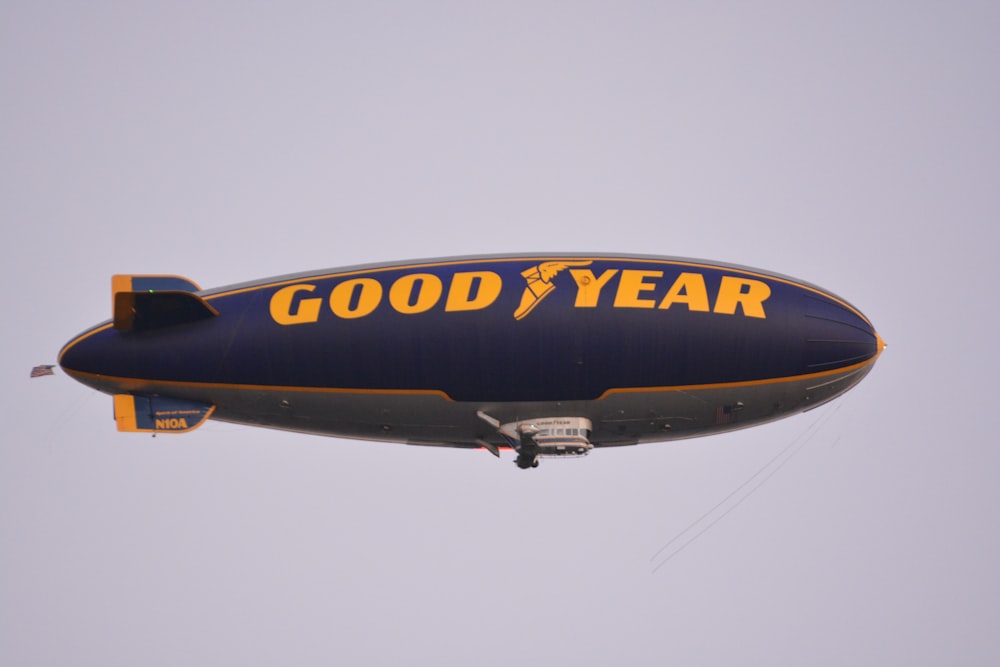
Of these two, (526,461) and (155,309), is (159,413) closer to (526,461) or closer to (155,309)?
(155,309)

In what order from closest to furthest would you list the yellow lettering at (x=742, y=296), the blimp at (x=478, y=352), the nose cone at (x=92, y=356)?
the blimp at (x=478, y=352), the yellow lettering at (x=742, y=296), the nose cone at (x=92, y=356)

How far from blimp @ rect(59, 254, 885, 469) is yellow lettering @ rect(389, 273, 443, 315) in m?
0.04

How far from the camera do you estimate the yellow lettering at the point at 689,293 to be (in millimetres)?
28922

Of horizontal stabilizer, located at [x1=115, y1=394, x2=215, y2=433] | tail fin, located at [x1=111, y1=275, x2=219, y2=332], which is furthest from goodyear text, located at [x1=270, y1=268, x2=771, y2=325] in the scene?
horizontal stabilizer, located at [x1=115, y1=394, x2=215, y2=433]

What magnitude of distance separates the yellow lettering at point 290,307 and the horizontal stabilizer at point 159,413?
2734mm

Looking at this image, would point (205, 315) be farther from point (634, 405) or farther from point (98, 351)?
point (634, 405)

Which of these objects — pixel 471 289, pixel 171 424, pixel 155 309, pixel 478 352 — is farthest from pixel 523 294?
pixel 171 424

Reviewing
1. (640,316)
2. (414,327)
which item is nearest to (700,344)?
(640,316)

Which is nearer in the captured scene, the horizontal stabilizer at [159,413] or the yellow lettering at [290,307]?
the yellow lettering at [290,307]

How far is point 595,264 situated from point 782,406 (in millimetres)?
5657

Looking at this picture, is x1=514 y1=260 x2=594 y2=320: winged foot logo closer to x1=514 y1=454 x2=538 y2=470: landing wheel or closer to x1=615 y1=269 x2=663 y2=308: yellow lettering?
x1=615 y1=269 x2=663 y2=308: yellow lettering

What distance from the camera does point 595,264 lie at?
2923 cm

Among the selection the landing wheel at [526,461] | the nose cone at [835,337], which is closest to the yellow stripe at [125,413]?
the landing wheel at [526,461]

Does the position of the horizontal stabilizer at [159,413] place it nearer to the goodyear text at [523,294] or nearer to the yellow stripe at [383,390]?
the yellow stripe at [383,390]
